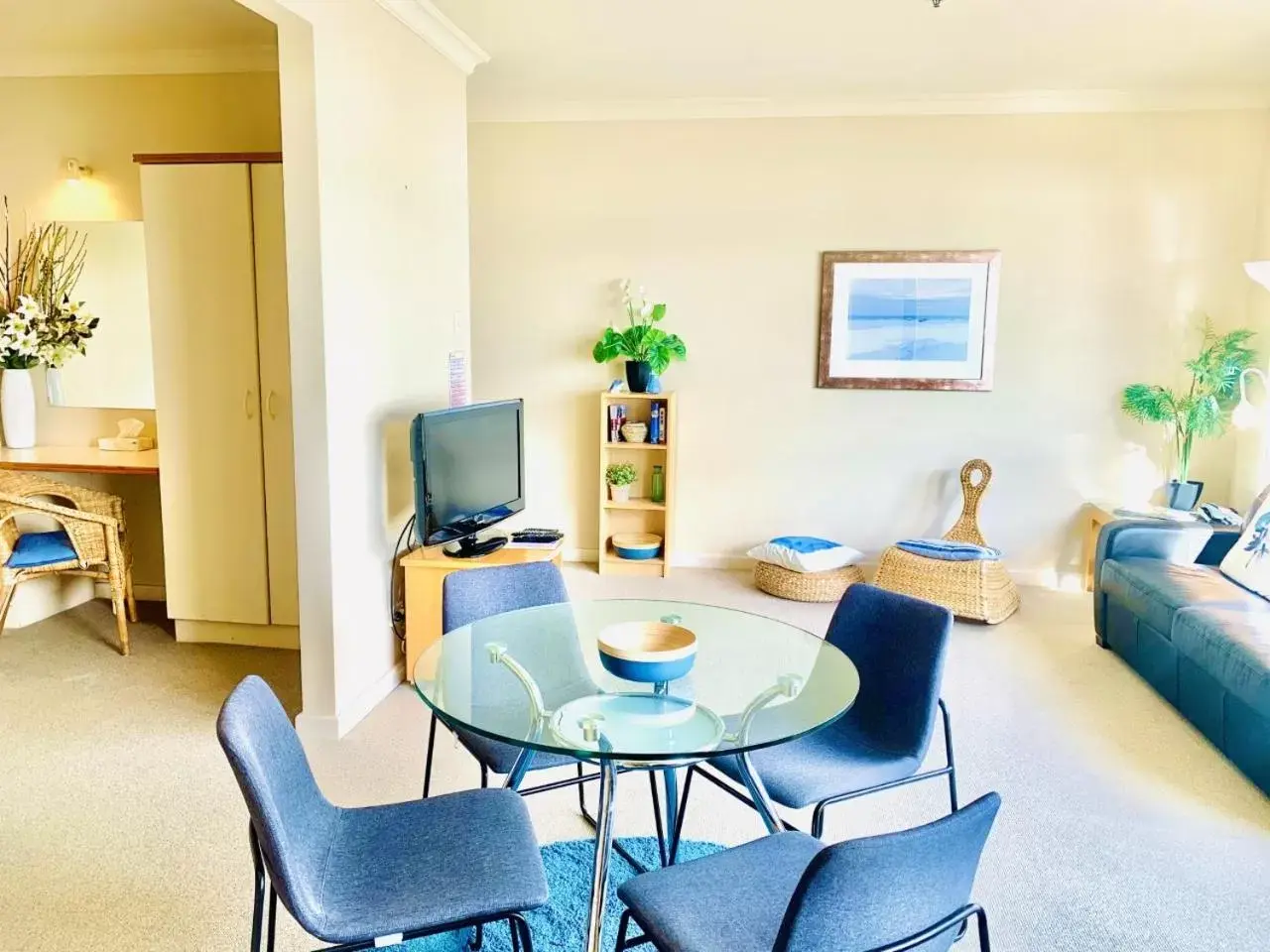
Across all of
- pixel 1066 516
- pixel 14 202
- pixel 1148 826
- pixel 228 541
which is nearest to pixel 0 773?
pixel 228 541

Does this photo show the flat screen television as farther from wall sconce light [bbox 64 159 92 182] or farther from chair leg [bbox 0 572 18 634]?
wall sconce light [bbox 64 159 92 182]

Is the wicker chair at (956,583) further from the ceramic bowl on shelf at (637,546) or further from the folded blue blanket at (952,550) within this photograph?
the ceramic bowl on shelf at (637,546)

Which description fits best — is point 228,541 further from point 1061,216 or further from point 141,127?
point 1061,216

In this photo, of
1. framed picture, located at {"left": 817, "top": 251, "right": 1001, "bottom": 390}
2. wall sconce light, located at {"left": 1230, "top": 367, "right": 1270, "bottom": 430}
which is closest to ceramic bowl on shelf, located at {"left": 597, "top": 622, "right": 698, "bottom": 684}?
framed picture, located at {"left": 817, "top": 251, "right": 1001, "bottom": 390}

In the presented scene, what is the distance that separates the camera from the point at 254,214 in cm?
378

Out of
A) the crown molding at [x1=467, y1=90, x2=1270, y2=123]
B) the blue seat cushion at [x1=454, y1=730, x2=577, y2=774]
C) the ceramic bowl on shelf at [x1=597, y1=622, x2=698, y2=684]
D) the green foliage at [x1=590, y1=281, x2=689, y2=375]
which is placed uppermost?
the crown molding at [x1=467, y1=90, x2=1270, y2=123]

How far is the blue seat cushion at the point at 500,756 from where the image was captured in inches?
87.9

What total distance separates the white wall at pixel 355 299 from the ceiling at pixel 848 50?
1.81 feet

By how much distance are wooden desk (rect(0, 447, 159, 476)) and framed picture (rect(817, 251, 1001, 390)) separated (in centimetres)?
345

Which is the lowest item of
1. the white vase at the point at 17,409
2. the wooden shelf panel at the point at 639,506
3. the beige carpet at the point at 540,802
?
the beige carpet at the point at 540,802

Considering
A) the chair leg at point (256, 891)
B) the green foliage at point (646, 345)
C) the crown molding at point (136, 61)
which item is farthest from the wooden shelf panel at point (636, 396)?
the chair leg at point (256, 891)

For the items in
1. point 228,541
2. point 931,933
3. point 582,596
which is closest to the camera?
point 931,933

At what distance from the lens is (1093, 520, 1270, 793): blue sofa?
2996mm

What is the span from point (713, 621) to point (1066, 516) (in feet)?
11.4
